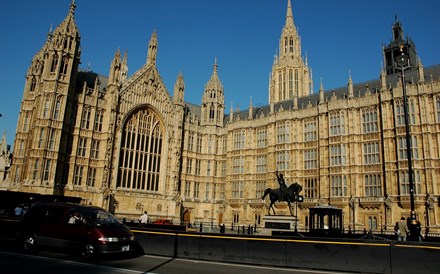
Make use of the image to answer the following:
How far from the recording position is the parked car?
12.9 meters

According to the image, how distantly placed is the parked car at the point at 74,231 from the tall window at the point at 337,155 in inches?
1448

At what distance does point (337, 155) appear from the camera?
45.8 meters

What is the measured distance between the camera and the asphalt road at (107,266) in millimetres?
11133

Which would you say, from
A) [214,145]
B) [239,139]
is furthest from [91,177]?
[239,139]

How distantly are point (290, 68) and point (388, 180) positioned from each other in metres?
43.5

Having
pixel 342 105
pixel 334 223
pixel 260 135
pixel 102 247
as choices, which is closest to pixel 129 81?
pixel 260 135

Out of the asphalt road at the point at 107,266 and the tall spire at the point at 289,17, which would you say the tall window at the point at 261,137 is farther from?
the asphalt road at the point at 107,266

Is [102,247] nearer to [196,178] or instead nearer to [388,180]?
[388,180]

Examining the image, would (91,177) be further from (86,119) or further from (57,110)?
(57,110)

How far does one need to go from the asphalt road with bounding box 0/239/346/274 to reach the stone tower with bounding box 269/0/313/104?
6549 cm

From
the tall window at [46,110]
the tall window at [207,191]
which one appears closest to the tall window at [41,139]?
the tall window at [46,110]

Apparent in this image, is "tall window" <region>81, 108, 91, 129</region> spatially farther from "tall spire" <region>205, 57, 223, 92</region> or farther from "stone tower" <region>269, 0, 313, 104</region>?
"stone tower" <region>269, 0, 313, 104</region>

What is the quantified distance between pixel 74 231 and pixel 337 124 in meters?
40.1

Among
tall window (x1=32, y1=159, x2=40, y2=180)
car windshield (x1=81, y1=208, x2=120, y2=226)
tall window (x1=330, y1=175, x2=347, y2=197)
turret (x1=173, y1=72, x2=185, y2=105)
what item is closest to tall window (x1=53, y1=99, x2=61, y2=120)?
tall window (x1=32, y1=159, x2=40, y2=180)
